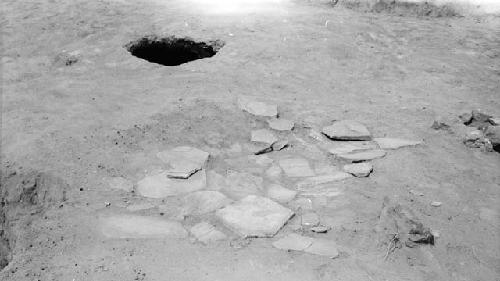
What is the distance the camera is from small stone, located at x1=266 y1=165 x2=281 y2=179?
374cm

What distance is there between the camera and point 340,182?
12.0 feet

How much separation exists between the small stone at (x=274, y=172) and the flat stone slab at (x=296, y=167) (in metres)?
0.06

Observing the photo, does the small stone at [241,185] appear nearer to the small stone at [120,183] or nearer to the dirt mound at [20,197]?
the small stone at [120,183]

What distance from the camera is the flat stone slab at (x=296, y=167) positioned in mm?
3783

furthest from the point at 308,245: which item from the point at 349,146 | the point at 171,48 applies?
the point at 171,48

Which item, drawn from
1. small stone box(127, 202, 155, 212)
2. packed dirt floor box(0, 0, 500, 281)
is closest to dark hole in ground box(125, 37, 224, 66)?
packed dirt floor box(0, 0, 500, 281)

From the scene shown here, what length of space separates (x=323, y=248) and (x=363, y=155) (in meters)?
1.43

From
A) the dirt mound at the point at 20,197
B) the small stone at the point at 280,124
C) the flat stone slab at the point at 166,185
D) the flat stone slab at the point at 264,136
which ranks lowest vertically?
the dirt mound at the point at 20,197

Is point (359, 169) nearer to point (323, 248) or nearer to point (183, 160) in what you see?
point (323, 248)

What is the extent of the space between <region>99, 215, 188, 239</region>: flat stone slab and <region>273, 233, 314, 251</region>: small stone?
65cm

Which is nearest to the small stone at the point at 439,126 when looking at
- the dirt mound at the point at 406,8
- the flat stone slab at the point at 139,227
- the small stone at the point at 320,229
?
the small stone at the point at 320,229

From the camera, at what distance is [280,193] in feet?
11.5

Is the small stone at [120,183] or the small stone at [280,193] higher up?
the small stone at [280,193]

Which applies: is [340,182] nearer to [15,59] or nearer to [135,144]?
[135,144]
